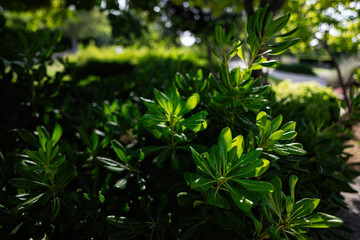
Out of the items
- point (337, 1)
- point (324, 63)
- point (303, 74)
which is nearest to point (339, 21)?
point (337, 1)

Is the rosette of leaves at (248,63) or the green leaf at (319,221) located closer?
the green leaf at (319,221)

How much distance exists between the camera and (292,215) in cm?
90

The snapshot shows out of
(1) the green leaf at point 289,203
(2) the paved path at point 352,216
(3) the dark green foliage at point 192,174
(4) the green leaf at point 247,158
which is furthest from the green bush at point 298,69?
(4) the green leaf at point 247,158

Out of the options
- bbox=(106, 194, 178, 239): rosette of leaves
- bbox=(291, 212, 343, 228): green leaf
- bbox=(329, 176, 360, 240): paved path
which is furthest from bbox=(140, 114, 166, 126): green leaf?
bbox=(329, 176, 360, 240): paved path

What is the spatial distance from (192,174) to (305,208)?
0.48 metres

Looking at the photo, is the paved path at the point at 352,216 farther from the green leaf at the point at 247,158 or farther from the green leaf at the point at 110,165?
the green leaf at the point at 110,165

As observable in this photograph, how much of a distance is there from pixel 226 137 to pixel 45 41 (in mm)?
1689

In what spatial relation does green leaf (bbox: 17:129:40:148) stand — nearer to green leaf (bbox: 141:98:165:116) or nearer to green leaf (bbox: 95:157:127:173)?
green leaf (bbox: 95:157:127:173)

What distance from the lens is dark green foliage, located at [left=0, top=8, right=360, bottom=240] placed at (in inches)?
33.7

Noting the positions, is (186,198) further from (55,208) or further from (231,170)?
(55,208)

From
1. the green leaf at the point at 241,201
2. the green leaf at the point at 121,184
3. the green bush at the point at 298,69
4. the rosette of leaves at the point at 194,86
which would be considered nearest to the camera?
the green leaf at the point at 241,201

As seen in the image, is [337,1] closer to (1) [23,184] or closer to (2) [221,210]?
(2) [221,210]

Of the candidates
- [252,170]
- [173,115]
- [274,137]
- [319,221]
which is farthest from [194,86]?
[319,221]

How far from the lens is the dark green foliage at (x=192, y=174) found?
33.7 inches
